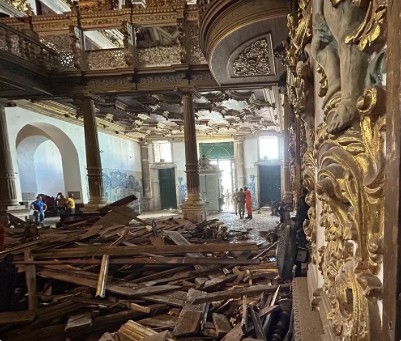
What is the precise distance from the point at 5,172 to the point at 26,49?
3682mm

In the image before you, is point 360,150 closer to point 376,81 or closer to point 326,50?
point 376,81

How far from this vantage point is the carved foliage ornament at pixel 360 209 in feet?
1.99

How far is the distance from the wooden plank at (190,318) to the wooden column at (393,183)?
7.94ft

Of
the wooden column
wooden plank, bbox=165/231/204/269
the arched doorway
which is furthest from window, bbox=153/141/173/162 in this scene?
the wooden column

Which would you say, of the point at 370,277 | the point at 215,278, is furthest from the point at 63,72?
the point at 370,277

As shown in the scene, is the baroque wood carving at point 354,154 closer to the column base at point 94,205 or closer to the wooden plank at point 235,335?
the wooden plank at point 235,335

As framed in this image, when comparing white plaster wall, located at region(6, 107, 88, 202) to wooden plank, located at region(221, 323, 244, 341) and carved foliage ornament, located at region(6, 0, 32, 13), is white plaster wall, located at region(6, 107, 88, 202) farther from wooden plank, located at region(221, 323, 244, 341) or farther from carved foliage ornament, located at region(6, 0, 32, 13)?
wooden plank, located at region(221, 323, 244, 341)

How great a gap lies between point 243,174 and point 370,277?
15.5 m

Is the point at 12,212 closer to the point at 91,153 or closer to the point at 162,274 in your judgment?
the point at 91,153

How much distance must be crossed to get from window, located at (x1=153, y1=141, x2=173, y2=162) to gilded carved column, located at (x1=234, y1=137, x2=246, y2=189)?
4.68m

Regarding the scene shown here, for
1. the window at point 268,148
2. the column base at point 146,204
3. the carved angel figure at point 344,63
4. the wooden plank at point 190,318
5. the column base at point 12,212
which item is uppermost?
the window at point 268,148

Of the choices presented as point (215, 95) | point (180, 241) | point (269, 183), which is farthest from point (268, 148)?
point (180, 241)

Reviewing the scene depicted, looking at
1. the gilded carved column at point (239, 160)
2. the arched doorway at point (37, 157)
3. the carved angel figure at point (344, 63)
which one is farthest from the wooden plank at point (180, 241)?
the gilded carved column at point (239, 160)

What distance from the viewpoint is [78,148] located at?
36.1ft
